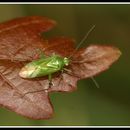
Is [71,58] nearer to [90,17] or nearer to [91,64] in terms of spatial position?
[91,64]

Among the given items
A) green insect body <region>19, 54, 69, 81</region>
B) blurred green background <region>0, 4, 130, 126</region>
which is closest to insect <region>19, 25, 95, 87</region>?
green insect body <region>19, 54, 69, 81</region>

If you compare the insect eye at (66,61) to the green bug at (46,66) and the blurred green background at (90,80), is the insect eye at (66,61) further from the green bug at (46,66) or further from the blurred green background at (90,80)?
the blurred green background at (90,80)

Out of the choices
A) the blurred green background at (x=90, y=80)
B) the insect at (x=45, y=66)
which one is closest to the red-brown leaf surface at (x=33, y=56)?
the insect at (x=45, y=66)

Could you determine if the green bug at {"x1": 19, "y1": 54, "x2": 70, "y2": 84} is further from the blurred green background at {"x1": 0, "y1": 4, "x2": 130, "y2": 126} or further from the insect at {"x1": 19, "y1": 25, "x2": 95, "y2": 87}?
the blurred green background at {"x1": 0, "y1": 4, "x2": 130, "y2": 126}

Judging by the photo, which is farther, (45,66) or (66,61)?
(45,66)

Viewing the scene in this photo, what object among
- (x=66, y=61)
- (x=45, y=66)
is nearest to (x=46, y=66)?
(x=45, y=66)

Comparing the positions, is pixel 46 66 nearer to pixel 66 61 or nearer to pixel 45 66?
pixel 45 66
